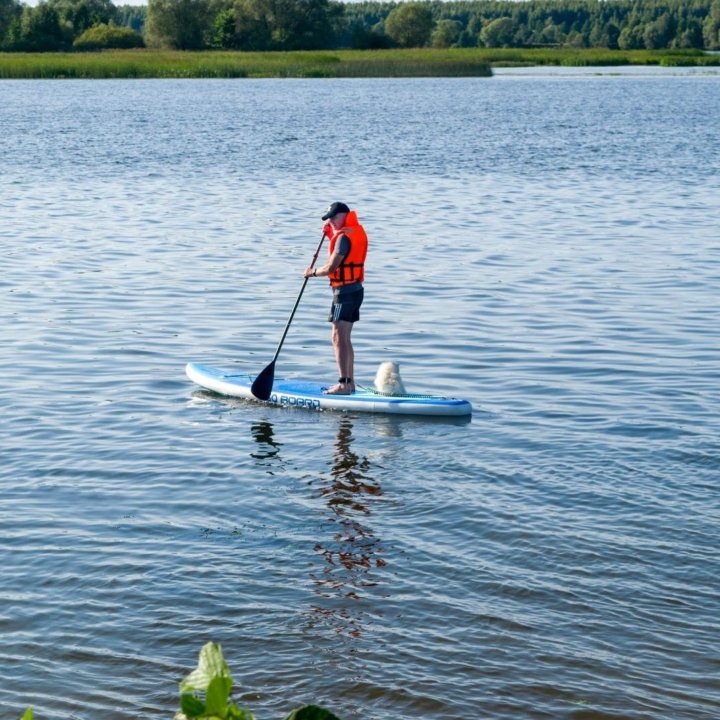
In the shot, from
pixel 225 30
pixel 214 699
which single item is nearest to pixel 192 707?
pixel 214 699

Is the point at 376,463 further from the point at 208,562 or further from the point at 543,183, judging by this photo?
the point at 543,183

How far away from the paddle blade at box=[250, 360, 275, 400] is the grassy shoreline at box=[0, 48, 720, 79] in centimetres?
7232

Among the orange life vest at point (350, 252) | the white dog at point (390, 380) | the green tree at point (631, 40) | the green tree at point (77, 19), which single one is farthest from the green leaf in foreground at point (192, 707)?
the green tree at point (631, 40)

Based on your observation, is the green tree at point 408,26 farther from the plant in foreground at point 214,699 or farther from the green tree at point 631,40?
the plant in foreground at point 214,699

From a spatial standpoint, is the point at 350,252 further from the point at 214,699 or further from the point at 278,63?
the point at 278,63

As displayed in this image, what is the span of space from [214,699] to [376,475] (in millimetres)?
7931

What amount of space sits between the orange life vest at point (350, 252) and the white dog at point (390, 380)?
0.85 meters

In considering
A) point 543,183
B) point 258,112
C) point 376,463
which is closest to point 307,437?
point 376,463

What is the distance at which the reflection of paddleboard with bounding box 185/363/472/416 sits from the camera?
38.6 ft

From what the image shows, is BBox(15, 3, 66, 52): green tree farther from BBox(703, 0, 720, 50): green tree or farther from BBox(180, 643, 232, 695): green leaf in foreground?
BBox(180, 643, 232, 695): green leaf in foreground

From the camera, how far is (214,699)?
2256mm

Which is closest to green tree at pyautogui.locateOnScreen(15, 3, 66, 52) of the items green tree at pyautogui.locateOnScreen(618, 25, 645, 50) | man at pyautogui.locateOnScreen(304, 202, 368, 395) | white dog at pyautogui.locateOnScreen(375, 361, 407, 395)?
green tree at pyautogui.locateOnScreen(618, 25, 645, 50)

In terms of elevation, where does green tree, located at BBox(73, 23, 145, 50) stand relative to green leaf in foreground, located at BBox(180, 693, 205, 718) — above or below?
→ above

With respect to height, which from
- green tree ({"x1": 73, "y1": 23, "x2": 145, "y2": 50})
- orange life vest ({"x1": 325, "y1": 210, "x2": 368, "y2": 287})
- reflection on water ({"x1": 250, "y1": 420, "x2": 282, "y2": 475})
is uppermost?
green tree ({"x1": 73, "y1": 23, "x2": 145, "y2": 50})
